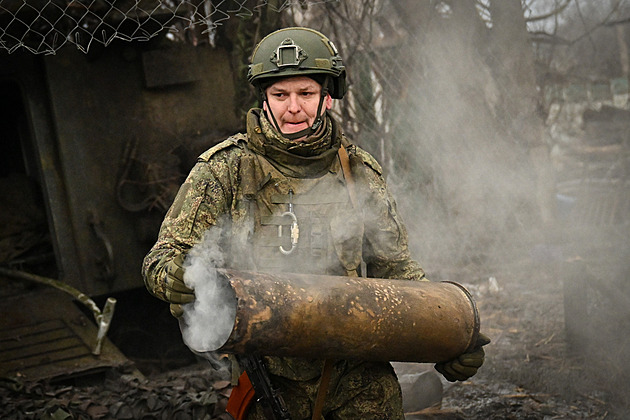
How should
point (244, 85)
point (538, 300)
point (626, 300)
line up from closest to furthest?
point (626, 300) < point (244, 85) < point (538, 300)

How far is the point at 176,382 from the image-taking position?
4.82 m

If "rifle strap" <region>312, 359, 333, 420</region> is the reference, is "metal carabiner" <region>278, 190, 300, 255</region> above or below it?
above

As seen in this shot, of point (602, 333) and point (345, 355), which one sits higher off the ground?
point (345, 355)

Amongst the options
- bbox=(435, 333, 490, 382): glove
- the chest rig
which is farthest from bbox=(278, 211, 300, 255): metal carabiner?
bbox=(435, 333, 490, 382): glove

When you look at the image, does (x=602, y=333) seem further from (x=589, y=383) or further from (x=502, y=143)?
(x=502, y=143)

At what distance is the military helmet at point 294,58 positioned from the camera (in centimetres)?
268

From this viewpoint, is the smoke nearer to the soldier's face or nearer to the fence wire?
the soldier's face

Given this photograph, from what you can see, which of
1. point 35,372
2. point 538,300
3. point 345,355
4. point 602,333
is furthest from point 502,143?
point 345,355

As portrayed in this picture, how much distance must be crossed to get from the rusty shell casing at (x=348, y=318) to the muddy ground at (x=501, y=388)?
186cm

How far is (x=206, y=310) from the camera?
229 cm

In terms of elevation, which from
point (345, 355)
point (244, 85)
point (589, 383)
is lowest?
point (589, 383)

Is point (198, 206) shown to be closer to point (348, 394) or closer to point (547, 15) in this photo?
point (348, 394)

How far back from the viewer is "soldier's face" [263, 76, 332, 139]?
8.90 ft

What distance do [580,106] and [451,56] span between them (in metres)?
6.85
